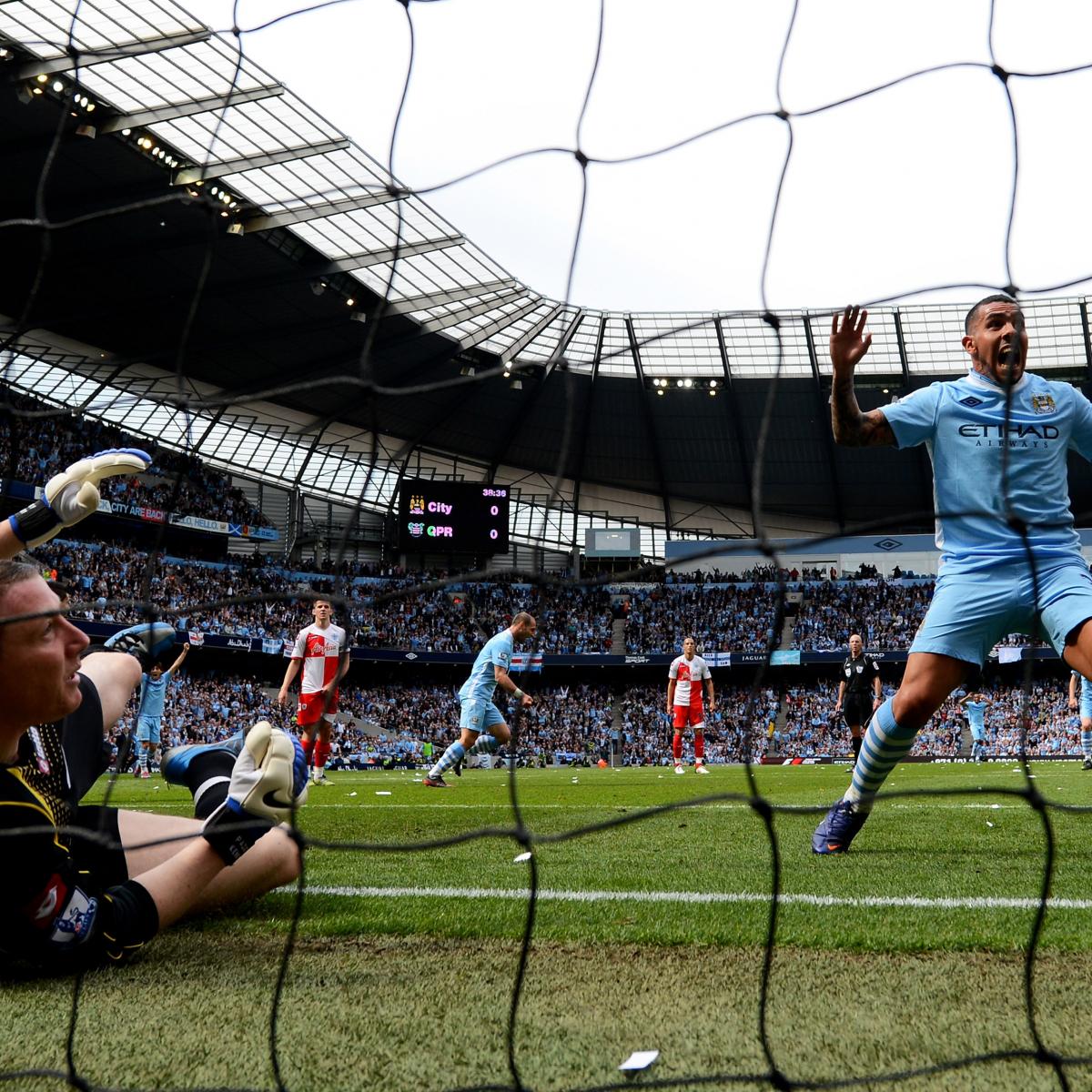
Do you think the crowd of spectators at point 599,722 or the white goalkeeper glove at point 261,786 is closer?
the white goalkeeper glove at point 261,786

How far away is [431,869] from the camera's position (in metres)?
3.85

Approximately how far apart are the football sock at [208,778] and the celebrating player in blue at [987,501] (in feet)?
A: 7.28

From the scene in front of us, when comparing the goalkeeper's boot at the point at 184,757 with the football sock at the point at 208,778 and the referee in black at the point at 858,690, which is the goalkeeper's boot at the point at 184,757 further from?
the referee in black at the point at 858,690

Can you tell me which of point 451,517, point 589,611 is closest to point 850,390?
point 451,517

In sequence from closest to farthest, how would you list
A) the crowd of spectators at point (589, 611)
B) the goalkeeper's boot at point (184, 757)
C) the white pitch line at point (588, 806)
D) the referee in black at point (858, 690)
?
the goalkeeper's boot at point (184, 757)
the white pitch line at point (588, 806)
the referee in black at point (858, 690)
the crowd of spectators at point (589, 611)

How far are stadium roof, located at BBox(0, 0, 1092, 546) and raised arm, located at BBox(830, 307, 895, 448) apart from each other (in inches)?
343

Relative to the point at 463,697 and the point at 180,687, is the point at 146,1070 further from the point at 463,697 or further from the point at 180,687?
the point at 180,687

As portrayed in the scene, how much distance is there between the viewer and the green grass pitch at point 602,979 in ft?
5.71

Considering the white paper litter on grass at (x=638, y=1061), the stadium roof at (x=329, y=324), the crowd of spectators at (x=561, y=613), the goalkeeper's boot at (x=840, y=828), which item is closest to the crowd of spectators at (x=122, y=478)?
the stadium roof at (x=329, y=324)

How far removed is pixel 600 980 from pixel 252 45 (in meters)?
18.8

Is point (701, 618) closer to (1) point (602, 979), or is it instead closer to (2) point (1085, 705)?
(2) point (1085, 705)

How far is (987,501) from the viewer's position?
361cm

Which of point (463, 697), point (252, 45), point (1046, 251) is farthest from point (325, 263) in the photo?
point (1046, 251)

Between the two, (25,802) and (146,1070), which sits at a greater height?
(25,802)
